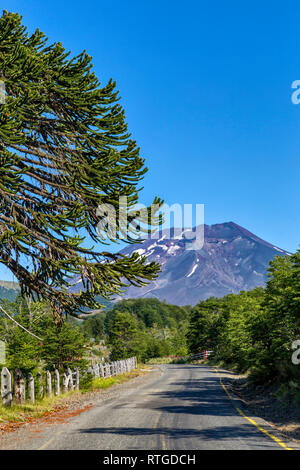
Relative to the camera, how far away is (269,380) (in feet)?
72.3

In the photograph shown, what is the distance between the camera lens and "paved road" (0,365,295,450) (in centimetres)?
988

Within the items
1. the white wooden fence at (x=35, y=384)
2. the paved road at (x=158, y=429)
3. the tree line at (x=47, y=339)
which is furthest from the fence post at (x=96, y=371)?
the paved road at (x=158, y=429)

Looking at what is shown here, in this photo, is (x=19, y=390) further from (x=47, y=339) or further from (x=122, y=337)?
(x=122, y=337)

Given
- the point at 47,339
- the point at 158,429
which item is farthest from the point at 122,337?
the point at 158,429

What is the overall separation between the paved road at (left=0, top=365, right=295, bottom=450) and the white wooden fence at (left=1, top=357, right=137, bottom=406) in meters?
2.56

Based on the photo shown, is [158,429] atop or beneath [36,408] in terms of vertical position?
atop

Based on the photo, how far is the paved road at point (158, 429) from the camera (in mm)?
9883

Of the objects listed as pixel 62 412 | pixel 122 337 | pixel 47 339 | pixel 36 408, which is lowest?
pixel 122 337

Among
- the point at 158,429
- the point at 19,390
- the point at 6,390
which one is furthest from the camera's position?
the point at 19,390

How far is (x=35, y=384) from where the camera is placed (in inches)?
757

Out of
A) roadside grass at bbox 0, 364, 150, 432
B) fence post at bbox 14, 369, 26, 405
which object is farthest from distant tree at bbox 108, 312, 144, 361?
fence post at bbox 14, 369, 26, 405

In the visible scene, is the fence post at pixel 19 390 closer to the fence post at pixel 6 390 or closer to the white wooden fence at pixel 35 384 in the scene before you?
the white wooden fence at pixel 35 384

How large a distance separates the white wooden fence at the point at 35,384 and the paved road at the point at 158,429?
256 cm

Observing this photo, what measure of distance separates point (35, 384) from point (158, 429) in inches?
360
